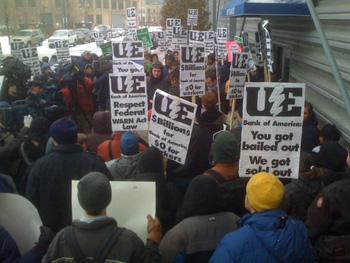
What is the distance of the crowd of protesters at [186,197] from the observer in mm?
2781

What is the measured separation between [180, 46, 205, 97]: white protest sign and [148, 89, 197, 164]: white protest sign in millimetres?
3109

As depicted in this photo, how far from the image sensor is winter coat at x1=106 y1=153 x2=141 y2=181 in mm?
4574

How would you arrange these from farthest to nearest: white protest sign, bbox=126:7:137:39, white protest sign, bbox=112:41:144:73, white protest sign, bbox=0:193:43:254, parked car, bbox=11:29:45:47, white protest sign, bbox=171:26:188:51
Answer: parked car, bbox=11:29:45:47
white protest sign, bbox=126:7:137:39
white protest sign, bbox=171:26:188:51
white protest sign, bbox=112:41:144:73
white protest sign, bbox=0:193:43:254

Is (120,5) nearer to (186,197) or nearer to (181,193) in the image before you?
(181,193)

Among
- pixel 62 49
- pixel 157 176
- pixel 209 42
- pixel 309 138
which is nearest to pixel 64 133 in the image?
pixel 157 176

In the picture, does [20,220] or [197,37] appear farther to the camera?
[197,37]

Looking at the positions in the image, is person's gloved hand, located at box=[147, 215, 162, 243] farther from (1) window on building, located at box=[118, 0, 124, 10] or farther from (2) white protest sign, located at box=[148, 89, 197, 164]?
(1) window on building, located at box=[118, 0, 124, 10]

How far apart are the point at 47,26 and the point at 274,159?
203ft

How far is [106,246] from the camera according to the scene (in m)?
2.70

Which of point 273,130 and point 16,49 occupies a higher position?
point 16,49

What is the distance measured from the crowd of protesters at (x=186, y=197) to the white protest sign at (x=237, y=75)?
5.46 feet

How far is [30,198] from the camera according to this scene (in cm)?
422

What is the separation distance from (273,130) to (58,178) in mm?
2098

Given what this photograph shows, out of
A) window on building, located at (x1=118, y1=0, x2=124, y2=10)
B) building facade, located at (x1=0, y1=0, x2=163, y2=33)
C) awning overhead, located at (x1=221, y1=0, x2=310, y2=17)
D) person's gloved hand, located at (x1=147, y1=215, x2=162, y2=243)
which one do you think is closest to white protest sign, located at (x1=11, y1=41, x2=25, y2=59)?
awning overhead, located at (x1=221, y1=0, x2=310, y2=17)
